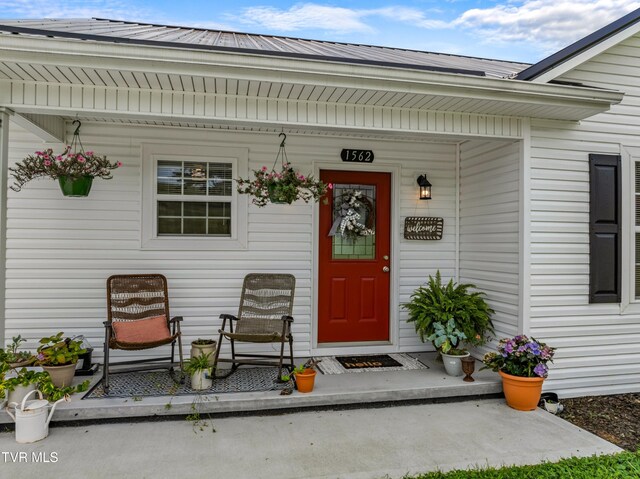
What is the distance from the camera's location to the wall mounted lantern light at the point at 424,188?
462 centimetres

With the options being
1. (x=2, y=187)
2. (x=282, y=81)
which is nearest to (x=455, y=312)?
(x=282, y=81)

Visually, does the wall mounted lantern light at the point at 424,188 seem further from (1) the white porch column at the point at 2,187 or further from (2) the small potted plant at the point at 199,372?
(1) the white porch column at the point at 2,187

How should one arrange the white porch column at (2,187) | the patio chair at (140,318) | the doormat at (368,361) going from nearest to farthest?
the white porch column at (2,187), the patio chair at (140,318), the doormat at (368,361)

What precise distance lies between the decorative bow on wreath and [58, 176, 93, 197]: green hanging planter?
A: 2.35 metres

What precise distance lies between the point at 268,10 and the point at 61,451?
Result: 34.9 feet

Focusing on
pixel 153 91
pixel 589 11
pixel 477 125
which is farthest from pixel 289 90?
pixel 589 11

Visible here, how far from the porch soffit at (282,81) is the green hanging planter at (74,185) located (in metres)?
0.75

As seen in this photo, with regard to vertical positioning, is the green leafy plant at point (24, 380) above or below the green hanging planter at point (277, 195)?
below

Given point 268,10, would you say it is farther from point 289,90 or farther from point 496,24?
point 289,90

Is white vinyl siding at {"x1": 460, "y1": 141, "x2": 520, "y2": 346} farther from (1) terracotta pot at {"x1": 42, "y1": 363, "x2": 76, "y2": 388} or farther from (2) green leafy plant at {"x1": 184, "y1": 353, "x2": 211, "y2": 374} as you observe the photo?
(1) terracotta pot at {"x1": 42, "y1": 363, "x2": 76, "y2": 388}

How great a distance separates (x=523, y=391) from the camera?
3432 mm

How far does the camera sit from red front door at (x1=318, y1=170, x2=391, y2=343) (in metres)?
4.61

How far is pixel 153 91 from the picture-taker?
310 centimetres

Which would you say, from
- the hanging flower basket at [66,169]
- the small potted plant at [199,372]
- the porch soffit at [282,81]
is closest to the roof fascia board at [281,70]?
the porch soffit at [282,81]
